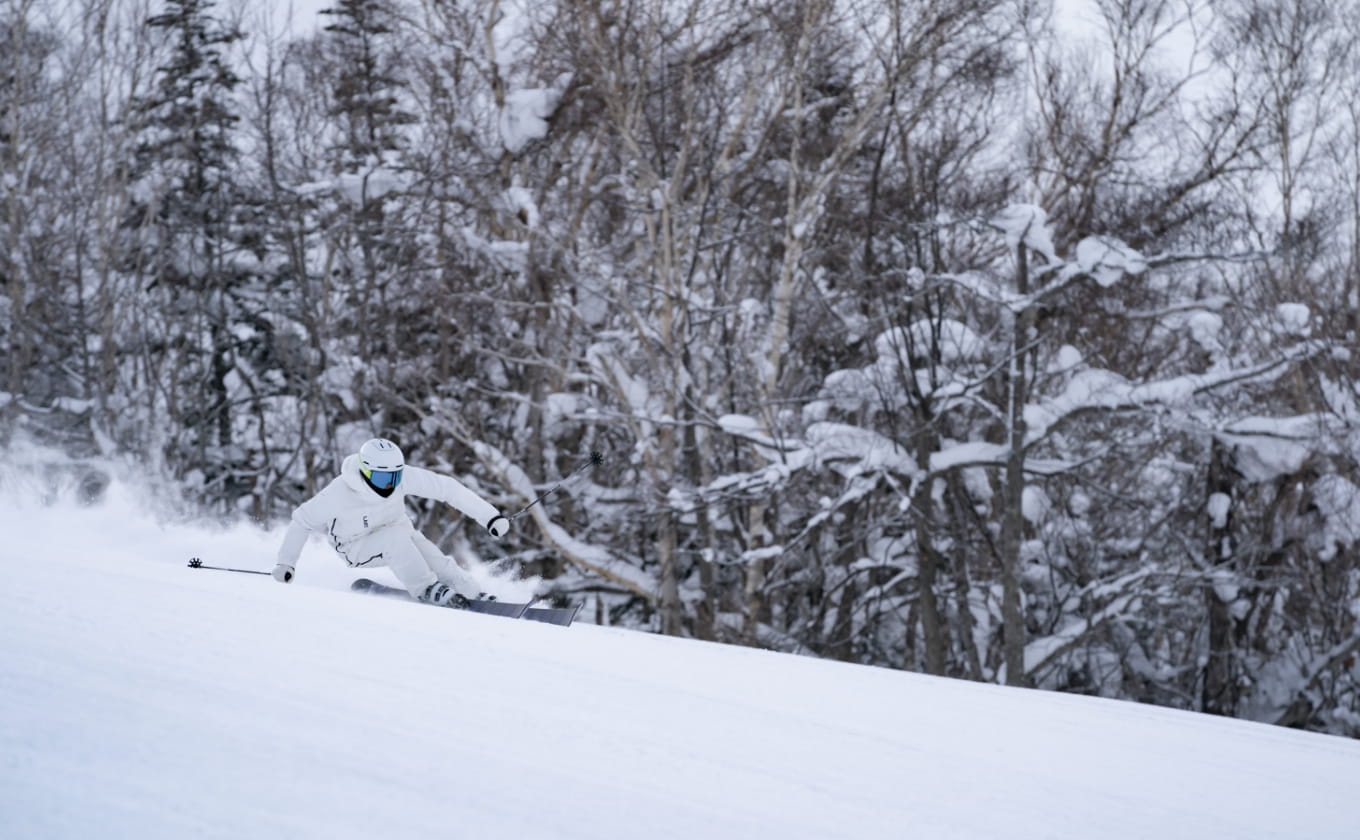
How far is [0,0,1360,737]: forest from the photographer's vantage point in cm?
1413

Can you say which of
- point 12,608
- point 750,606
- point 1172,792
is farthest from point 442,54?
point 1172,792

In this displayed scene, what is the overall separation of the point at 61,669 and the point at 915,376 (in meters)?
12.7

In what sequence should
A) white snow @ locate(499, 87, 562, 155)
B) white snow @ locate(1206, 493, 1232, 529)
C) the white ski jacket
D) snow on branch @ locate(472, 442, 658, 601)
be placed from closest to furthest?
the white ski jacket < white snow @ locate(1206, 493, 1232, 529) < snow on branch @ locate(472, 442, 658, 601) < white snow @ locate(499, 87, 562, 155)

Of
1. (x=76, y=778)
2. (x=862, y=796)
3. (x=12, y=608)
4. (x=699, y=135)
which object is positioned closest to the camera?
(x=76, y=778)

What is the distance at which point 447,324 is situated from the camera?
20.0 meters

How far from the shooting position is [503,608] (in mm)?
6844

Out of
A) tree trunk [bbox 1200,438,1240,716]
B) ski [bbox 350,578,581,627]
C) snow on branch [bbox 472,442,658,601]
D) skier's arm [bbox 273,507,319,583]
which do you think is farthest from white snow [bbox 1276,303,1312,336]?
skier's arm [bbox 273,507,319,583]

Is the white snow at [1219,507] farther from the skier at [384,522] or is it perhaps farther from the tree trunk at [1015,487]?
the skier at [384,522]

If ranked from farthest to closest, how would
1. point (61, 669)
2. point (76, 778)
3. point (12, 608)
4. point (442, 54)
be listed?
point (442, 54), point (12, 608), point (61, 669), point (76, 778)

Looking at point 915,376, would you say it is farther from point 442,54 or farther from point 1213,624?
point 442,54

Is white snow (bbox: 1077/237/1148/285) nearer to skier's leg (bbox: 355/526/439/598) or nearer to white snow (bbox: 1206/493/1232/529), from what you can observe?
white snow (bbox: 1206/493/1232/529)

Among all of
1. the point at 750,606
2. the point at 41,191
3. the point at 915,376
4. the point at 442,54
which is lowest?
the point at 750,606

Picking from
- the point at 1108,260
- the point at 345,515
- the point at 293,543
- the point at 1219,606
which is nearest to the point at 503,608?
the point at 345,515

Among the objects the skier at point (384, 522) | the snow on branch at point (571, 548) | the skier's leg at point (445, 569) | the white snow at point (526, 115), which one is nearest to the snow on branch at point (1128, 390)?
the snow on branch at point (571, 548)
